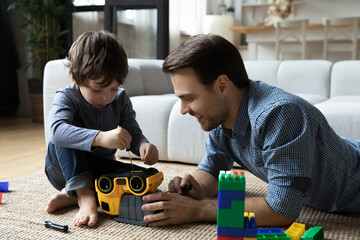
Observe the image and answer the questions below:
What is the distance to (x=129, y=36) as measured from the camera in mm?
4133

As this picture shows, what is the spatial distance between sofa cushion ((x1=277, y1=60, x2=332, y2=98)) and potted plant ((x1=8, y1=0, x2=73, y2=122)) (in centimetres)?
226

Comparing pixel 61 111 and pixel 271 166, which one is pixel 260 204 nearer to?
pixel 271 166

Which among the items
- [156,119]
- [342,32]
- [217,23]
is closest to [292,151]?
[156,119]

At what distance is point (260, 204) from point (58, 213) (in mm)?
648

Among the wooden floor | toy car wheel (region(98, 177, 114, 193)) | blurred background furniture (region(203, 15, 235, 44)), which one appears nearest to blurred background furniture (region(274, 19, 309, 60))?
blurred background furniture (region(203, 15, 235, 44))

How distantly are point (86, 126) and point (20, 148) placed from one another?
4.48 feet

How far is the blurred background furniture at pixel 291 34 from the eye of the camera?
5.02m

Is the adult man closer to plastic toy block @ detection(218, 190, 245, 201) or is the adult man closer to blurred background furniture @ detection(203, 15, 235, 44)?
plastic toy block @ detection(218, 190, 245, 201)

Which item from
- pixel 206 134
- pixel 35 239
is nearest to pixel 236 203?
pixel 35 239

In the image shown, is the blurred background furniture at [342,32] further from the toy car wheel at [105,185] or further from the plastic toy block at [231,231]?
the plastic toy block at [231,231]

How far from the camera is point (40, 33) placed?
381cm

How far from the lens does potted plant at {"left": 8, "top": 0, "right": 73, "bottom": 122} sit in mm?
3783

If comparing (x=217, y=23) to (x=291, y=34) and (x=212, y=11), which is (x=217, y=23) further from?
(x=291, y=34)

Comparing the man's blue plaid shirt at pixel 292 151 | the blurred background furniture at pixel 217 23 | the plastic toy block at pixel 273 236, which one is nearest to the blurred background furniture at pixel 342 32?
the blurred background furniture at pixel 217 23
